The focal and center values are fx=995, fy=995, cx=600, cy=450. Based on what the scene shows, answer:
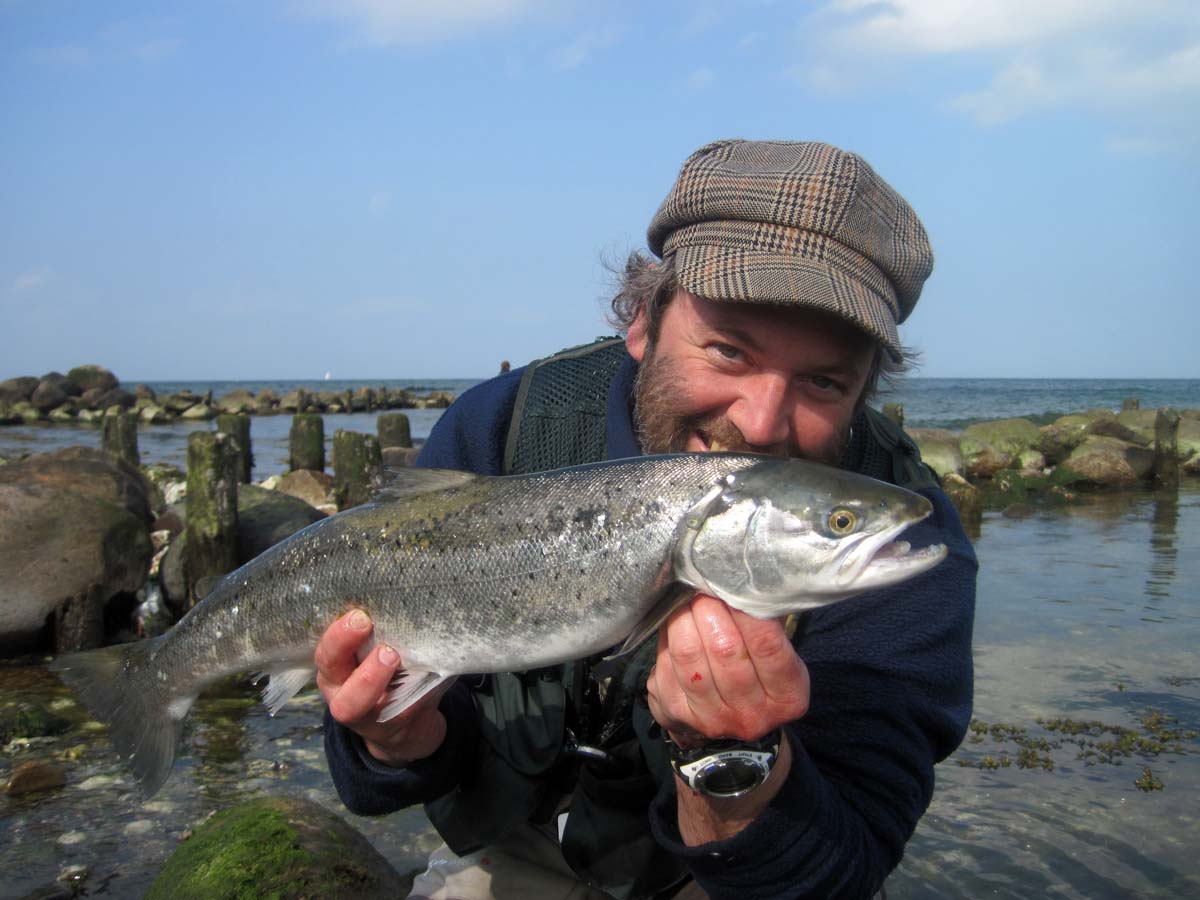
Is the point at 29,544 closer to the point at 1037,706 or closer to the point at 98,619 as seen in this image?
the point at 98,619

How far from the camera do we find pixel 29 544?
9531 mm

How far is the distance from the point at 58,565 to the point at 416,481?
307 inches

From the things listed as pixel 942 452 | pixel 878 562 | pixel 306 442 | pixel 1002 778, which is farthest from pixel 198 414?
pixel 878 562

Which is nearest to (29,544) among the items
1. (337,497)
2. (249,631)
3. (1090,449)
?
(337,497)

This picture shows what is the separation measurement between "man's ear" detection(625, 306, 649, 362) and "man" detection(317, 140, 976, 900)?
0.06 ft

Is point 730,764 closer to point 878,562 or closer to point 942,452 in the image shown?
point 878,562

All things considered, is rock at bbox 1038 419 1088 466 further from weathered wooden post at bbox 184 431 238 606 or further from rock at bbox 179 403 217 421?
rock at bbox 179 403 217 421

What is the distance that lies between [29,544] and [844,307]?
893 centimetres

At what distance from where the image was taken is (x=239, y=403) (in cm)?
6050

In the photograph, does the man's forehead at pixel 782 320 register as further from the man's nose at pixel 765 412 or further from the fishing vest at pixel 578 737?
the fishing vest at pixel 578 737

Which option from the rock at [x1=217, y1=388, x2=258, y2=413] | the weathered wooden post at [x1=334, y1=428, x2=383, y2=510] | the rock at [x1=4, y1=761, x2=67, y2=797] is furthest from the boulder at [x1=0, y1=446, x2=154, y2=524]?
the rock at [x1=217, y1=388, x2=258, y2=413]

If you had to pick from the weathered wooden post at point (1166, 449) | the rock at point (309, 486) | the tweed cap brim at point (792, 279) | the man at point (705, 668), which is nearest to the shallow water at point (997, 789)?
the man at point (705, 668)

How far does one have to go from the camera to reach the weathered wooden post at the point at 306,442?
20.8 metres

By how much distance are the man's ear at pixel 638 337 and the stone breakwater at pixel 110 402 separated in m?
52.0
